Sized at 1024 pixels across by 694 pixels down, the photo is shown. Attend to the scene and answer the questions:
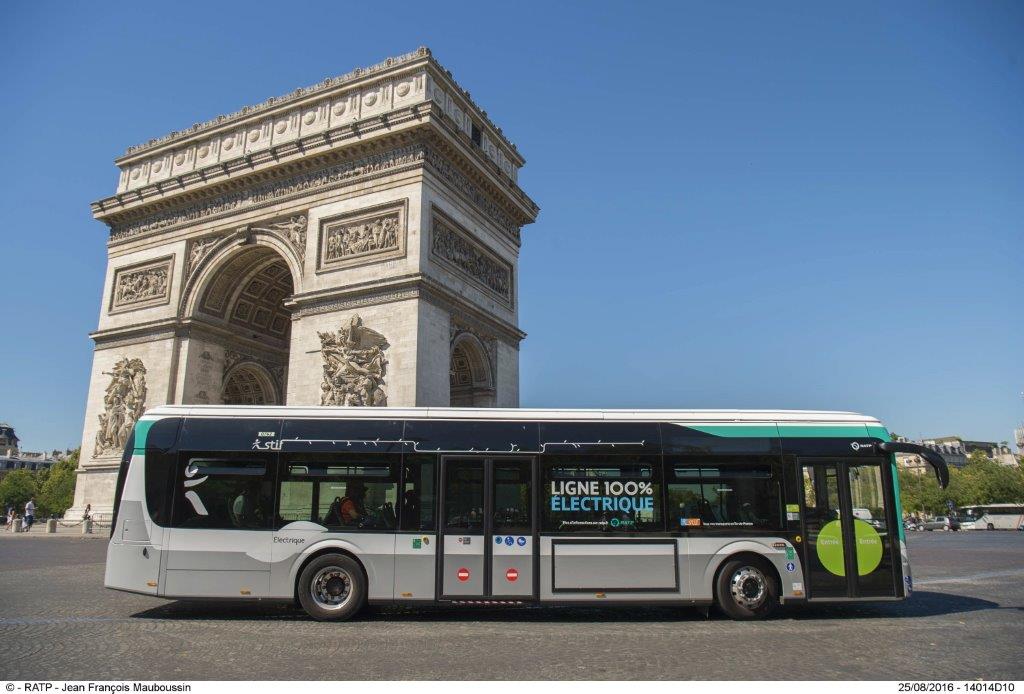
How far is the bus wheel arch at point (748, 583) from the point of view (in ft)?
26.4

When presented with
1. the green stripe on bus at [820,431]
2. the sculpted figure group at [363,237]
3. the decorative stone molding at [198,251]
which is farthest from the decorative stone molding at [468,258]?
the green stripe on bus at [820,431]

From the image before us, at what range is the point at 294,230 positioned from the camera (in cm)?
2302

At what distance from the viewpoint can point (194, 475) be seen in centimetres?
836

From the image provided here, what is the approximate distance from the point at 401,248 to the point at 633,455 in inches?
538

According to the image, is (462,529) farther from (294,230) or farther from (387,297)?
(294,230)

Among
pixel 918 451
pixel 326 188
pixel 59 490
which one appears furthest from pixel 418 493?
pixel 59 490

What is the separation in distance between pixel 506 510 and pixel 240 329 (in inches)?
821

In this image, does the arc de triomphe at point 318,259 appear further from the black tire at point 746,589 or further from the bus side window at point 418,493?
the black tire at point 746,589

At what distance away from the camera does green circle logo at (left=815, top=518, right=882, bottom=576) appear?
8.14 metres

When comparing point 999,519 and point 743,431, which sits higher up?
point 743,431

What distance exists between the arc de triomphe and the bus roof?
10449 mm

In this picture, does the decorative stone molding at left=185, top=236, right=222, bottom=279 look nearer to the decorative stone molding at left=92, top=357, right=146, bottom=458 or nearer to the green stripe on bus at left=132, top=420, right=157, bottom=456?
the decorative stone molding at left=92, top=357, right=146, bottom=458

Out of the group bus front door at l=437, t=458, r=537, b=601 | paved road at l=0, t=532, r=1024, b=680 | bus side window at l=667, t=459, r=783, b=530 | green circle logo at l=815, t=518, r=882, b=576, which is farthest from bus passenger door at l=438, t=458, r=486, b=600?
green circle logo at l=815, t=518, r=882, b=576

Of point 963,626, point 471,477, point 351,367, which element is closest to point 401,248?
point 351,367
